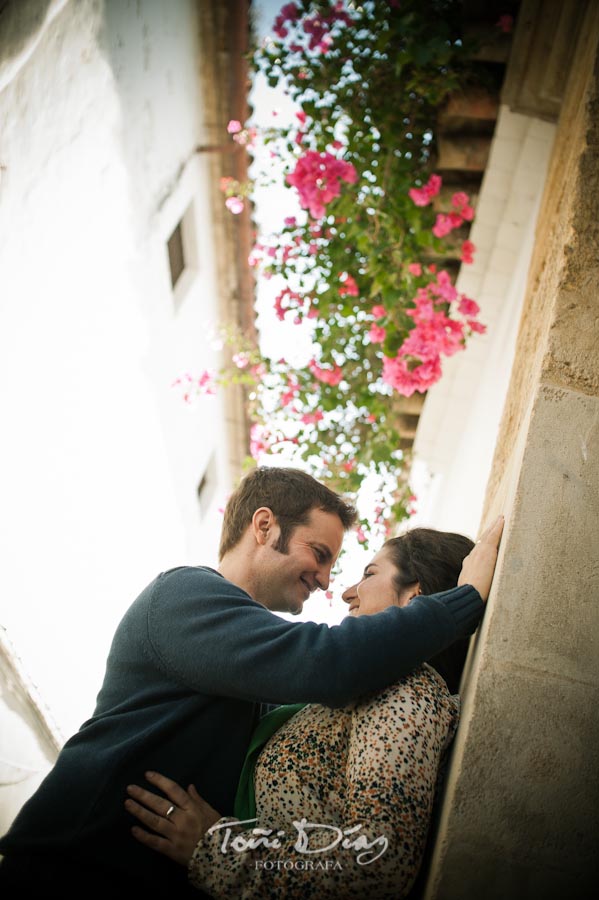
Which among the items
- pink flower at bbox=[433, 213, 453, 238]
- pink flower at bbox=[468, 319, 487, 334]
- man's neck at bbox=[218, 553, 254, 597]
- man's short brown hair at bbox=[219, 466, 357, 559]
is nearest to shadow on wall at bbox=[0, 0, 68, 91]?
man's short brown hair at bbox=[219, 466, 357, 559]

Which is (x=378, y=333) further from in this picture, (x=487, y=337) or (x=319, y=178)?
(x=487, y=337)

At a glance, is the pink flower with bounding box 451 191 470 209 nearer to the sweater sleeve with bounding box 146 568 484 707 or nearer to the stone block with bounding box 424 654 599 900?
the sweater sleeve with bounding box 146 568 484 707

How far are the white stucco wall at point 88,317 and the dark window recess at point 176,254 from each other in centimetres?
15

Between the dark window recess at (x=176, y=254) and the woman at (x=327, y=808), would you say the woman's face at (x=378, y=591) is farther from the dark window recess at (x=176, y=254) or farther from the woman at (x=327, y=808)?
the dark window recess at (x=176, y=254)

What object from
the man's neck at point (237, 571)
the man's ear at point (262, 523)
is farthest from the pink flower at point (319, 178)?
the man's neck at point (237, 571)

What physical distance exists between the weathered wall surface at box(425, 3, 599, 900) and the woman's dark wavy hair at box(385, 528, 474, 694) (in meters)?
0.31

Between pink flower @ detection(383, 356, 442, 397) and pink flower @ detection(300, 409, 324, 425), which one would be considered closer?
pink flower @ detection(383, 356, 442, 397)

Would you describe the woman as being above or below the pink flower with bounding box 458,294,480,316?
above

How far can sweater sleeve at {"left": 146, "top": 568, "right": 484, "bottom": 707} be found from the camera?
1487 millimetres

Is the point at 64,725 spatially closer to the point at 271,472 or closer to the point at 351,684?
the point at 271,472

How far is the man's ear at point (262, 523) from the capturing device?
7.47 ft

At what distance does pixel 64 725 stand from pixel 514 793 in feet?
11.6

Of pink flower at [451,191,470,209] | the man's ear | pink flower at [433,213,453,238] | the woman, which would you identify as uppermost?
the woman

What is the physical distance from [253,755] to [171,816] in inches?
8.9
